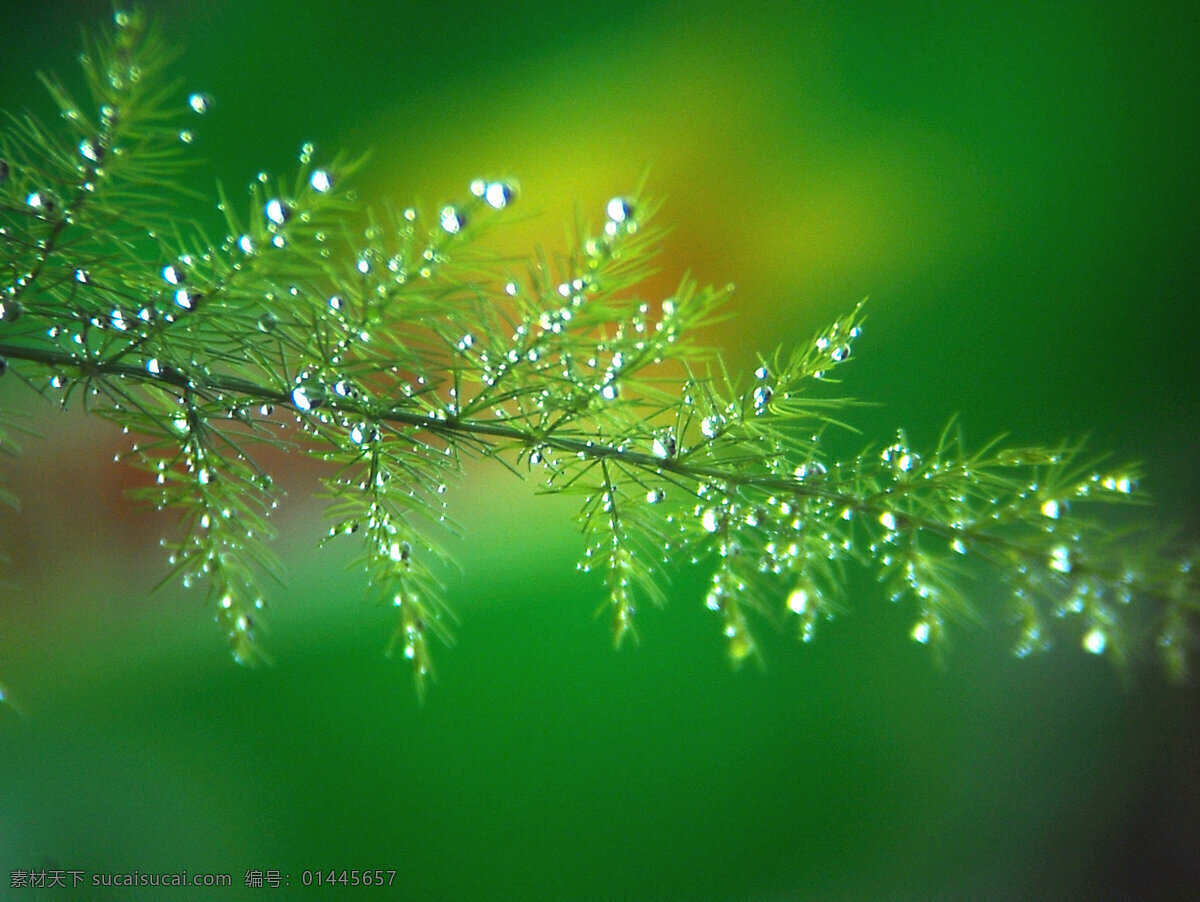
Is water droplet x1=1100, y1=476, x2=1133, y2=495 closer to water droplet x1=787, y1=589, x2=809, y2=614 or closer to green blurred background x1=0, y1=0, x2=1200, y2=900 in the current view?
water droplet x1=787, y1=589, x2=809, y2=614

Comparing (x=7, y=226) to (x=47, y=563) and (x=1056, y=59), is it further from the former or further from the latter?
(x=1056, y=59)

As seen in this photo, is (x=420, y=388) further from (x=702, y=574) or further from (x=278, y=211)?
(x=702, y=574)

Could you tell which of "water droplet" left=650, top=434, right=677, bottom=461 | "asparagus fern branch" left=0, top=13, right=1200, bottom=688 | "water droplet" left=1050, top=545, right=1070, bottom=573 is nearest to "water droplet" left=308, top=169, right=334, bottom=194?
"asparagus fern branch" left=0, top=13, right=1200, bottom=688

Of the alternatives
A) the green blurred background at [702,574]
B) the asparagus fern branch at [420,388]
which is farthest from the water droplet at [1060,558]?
the green blurred background at [702,574]

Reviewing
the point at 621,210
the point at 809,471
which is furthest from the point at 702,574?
the point at 621,210

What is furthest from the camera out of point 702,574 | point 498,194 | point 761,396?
point 702,574

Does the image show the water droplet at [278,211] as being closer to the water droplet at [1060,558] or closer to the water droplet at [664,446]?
the water droplet at [664,446]
